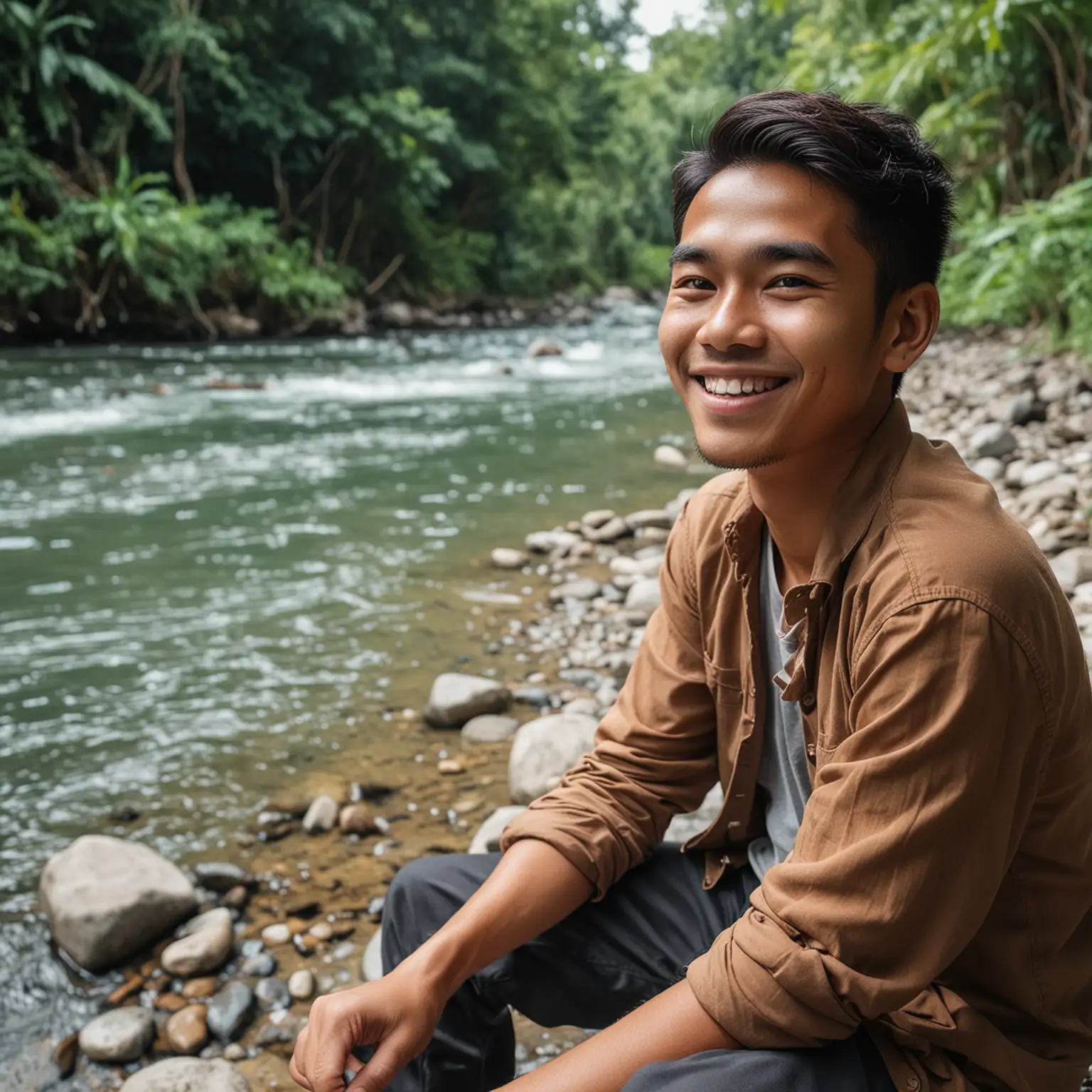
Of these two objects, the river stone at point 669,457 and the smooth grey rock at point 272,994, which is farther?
the river stone at point 669,457

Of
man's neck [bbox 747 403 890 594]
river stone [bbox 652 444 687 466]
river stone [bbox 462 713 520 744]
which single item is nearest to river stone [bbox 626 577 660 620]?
river stone [bbox 462 713 520 744]

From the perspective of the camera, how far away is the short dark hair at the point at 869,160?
3.86 feet

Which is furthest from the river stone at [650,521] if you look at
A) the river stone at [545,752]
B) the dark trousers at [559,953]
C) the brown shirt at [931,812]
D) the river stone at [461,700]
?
the brown shirt at [931,812]

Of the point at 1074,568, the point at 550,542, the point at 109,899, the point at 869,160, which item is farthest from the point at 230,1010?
the point at 550,542

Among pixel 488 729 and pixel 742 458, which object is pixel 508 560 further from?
pixel 742 458

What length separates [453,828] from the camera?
106 inches

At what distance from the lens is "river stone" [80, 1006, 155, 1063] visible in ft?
6.39

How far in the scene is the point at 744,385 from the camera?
4.02 feet

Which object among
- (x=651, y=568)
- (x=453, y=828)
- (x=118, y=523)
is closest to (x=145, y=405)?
(x=118, y=523)

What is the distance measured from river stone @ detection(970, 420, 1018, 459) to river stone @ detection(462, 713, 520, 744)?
3.33 metres

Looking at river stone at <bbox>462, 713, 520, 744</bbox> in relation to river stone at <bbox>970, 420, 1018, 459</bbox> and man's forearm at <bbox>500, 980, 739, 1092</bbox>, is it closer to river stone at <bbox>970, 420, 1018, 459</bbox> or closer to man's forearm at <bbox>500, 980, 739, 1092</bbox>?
man's forearm at <bbox>500, 980, 739, 1092</bbox>

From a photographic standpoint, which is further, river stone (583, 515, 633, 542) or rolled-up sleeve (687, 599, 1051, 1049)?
river stone (583, 515, 633, 542)

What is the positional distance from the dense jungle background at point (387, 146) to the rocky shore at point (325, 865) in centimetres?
449

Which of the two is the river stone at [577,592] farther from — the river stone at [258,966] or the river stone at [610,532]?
the river stone at [258,966]
